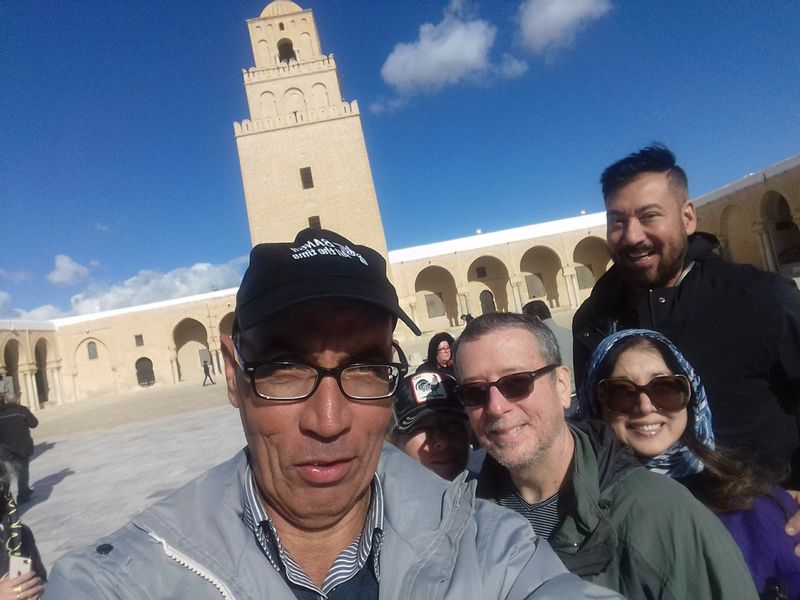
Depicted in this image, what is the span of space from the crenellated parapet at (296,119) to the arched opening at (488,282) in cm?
996

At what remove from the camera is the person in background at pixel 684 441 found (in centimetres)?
142

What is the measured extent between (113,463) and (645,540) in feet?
30.5

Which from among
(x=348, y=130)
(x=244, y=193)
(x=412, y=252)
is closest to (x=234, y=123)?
(x=244, y=193)

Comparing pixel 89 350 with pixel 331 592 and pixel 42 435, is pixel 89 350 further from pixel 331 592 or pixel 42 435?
pixel 331 592

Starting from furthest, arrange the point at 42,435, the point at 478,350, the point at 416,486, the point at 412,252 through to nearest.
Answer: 1. the point at 412,252
2. the point at 42,435
3. the point at 478,350
4. the point at 416,486

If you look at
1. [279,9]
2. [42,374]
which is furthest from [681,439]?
[42,374]

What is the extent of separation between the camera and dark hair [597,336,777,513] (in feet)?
4.93

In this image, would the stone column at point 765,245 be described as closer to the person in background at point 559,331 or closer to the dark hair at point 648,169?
the person in background at point 559,331

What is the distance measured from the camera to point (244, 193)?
20.8 meters

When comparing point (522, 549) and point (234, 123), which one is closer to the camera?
point (522, 549)

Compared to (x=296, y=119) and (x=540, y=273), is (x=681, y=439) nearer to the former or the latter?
(x=296, y=119)

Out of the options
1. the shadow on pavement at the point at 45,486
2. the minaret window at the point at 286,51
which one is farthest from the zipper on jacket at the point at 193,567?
the minaret window at the point at 286,51

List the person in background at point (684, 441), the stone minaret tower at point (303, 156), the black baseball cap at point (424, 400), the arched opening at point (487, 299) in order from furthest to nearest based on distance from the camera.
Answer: the arched opening at point (487, 299) < the stone minaret tower at point (303, 156) < the black baseball cap at point (424, 400) < the person in background at point (684, 441)

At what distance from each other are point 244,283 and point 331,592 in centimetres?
73
